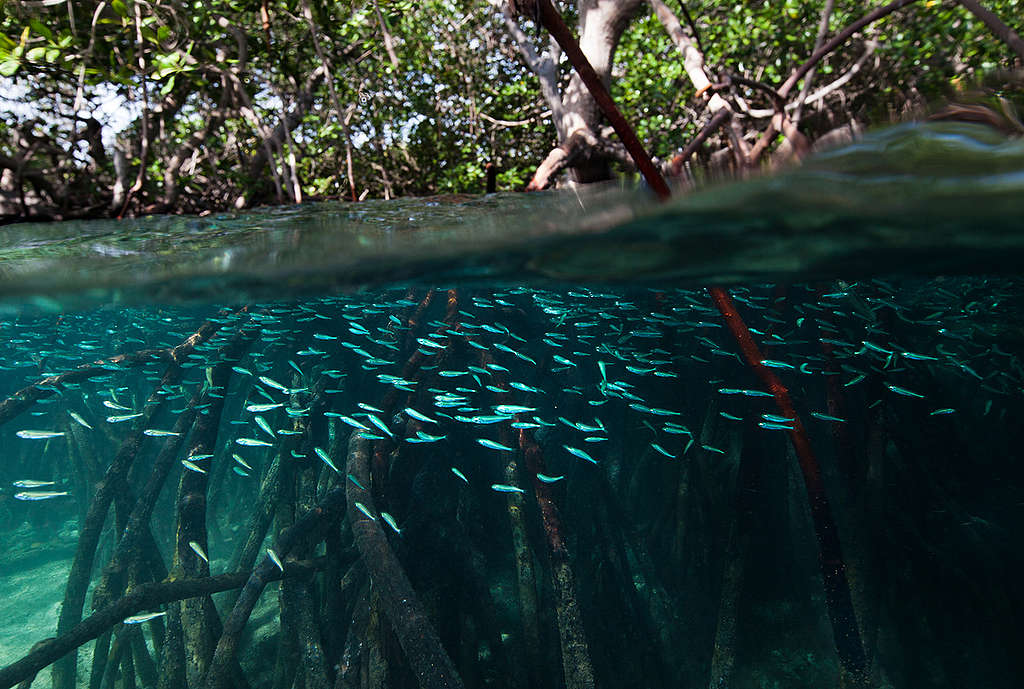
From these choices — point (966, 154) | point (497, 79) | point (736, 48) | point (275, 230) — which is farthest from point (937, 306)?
point (275, 230)

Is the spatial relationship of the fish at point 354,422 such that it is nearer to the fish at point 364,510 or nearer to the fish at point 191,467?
the fish at point 364,510

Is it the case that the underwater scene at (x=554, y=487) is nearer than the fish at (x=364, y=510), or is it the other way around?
the underwater scene at (x=554, y=487)

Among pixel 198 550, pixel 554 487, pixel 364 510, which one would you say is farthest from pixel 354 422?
pixel 554 487

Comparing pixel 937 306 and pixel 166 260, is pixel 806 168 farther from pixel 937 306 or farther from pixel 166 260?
pixel 937 306

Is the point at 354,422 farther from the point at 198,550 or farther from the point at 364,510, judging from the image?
the point at 198,550

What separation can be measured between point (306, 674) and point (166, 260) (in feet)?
15.1

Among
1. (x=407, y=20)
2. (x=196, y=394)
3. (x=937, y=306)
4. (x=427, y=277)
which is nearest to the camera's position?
(x=427, y=277)

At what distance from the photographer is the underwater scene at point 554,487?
5.36 meters

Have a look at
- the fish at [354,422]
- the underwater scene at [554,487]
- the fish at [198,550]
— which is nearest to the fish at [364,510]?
the underwater scene at [554,487]

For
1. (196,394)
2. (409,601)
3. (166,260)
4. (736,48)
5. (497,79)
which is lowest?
(409,601)

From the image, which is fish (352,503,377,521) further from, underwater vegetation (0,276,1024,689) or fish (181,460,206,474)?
fish (181,460,206,474)

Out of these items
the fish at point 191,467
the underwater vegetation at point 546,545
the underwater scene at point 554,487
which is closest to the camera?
the underwater scene at point 554,487

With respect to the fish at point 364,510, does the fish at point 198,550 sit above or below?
below

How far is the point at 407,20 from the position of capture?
10406mm
